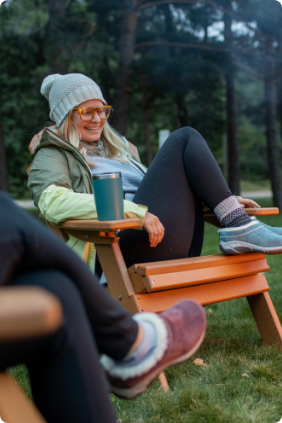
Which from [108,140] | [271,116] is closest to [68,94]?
[108,140]

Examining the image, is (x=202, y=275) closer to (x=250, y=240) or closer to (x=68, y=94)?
(x=250, y=240)

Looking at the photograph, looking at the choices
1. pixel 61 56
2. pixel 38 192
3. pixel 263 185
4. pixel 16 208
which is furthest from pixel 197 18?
pixel 263 185

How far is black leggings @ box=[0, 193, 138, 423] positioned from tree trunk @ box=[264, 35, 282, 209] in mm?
11918

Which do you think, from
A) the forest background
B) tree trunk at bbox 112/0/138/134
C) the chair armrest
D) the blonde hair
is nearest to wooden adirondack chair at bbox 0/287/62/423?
the chair armrest

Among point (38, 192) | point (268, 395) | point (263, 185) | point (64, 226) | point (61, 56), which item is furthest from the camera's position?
point (263, 185)

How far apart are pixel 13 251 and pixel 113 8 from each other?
11.6 meters

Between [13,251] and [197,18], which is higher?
[197,18]

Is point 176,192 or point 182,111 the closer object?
point 176,192

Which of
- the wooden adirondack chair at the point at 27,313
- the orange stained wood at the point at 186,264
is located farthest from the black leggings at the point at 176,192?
the wooden adirondack chair at the point at 27,313

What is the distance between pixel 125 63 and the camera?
387 inches

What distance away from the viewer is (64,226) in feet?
6.87

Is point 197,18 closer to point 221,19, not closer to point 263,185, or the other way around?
point 221,19

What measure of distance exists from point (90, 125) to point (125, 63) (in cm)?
766

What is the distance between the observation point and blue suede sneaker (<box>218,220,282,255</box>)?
213 centimetres
